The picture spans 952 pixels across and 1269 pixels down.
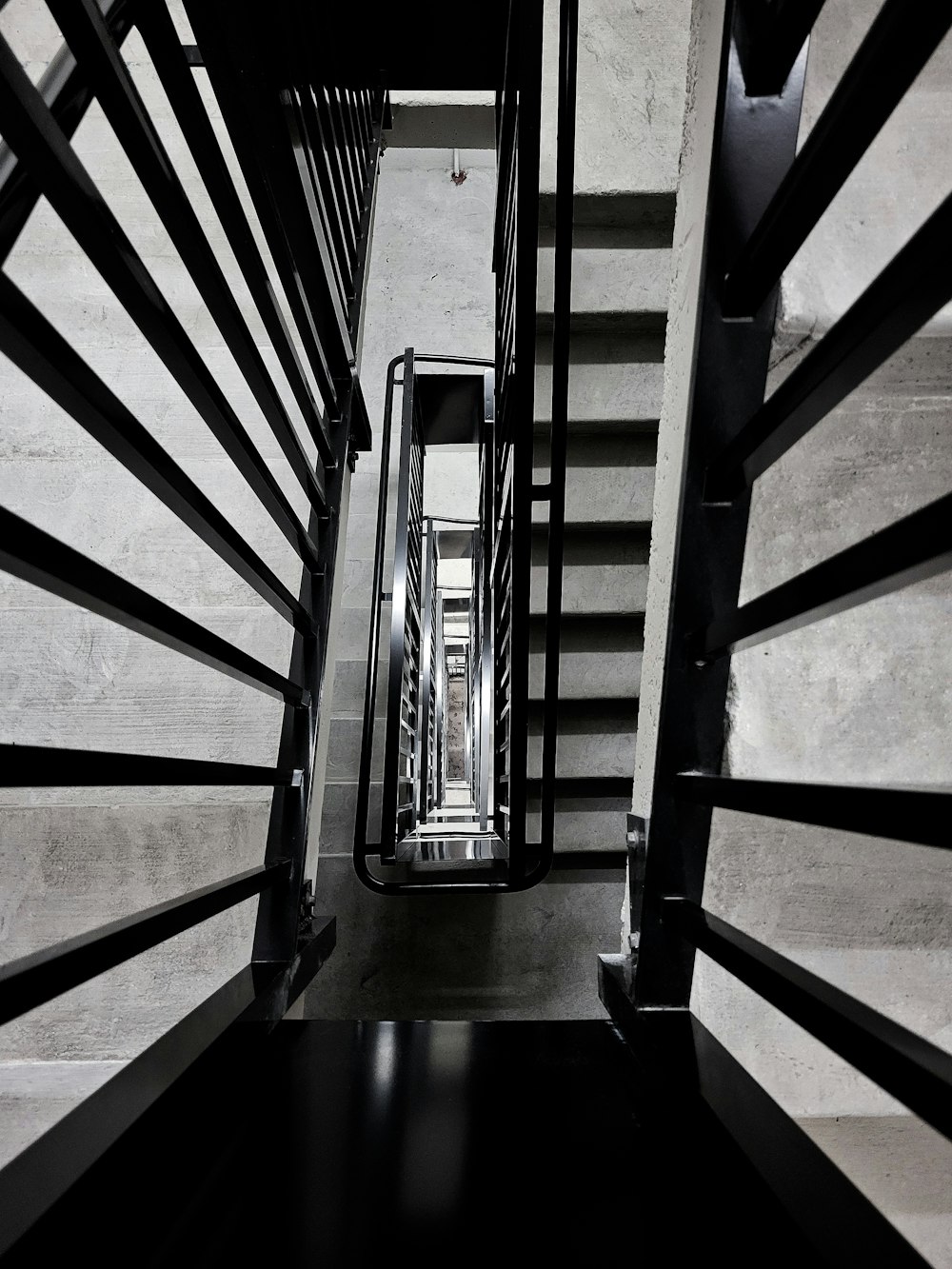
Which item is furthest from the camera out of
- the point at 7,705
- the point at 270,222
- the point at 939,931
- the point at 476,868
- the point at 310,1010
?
the point at 310,1010

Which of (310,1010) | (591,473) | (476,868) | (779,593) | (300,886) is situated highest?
(591,473)

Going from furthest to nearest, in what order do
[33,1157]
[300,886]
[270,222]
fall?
[300,886] < [270,222] < [33,1157]

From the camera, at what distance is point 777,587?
535mm

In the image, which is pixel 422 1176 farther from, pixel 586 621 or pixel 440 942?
pixel 440 942

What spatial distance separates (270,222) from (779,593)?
2.37 ft

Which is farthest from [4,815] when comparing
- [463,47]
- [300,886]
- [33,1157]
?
[463,47]

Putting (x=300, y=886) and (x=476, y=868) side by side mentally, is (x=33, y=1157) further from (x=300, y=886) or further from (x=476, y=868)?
(x=476, y=868)

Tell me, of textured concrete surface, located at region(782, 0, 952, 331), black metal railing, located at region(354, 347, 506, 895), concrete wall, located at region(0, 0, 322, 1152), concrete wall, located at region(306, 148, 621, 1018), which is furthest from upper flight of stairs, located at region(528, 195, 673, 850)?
textured concrete surface, located at region(782, 0, 952, 331)

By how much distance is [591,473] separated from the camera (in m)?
2.56

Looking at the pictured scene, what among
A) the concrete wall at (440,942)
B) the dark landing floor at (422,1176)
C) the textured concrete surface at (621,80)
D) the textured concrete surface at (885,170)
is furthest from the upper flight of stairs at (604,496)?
the dark landing floor at (422,1176)

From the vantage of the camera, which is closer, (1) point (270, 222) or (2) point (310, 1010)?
(1) point (270, 222)

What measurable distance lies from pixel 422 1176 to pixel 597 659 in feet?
6.99

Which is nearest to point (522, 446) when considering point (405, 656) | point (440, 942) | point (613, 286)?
point (405, 656)

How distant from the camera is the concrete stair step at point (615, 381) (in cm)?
246
